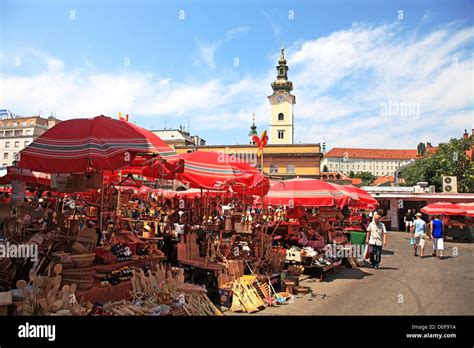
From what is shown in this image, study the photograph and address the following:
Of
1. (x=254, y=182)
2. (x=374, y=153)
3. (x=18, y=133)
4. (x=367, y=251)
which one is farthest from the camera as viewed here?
(x=374, y=153)

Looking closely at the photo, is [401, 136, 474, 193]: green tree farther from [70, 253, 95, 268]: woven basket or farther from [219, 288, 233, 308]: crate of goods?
[70, 253, 95, 268]: woven basket

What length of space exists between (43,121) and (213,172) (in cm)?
7264

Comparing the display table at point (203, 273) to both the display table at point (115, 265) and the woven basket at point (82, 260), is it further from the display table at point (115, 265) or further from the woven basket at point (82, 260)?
the woven basket at point (82, 260)

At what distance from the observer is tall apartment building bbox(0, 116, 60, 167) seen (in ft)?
205

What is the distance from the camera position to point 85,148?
4711mm

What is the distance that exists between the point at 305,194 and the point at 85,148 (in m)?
6.21

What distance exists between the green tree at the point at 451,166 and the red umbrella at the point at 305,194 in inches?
1214

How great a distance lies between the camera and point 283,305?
646cm

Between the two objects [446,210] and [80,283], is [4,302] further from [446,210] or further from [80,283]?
[446,210]

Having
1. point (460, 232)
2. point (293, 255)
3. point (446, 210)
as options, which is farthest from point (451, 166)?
point (293, 255)

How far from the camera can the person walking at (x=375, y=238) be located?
10445 mm

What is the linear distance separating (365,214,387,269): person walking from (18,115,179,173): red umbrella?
7904 millimetres
